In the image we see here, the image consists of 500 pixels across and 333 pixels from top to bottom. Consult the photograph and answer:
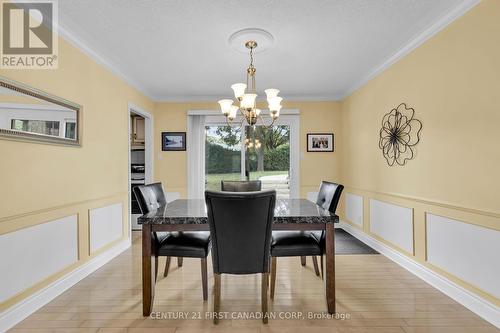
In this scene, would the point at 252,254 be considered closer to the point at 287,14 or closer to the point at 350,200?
the point at 287,14

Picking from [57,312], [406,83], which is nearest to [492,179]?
[406,83]

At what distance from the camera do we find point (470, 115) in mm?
1988

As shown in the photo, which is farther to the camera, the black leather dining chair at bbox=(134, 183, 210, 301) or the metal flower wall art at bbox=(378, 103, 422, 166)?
the metal flower wall art at bbox=(378, 103, 422, 166)

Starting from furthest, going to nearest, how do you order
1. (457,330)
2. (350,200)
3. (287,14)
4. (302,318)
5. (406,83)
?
(350,200) < (406,83) < (287,14) < (302,318) < (457,330)

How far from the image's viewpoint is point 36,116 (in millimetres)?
2059

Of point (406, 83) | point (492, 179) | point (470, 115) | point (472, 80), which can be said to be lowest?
point (492, 179)

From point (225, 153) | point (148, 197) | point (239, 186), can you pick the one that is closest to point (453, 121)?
point (239, 186)

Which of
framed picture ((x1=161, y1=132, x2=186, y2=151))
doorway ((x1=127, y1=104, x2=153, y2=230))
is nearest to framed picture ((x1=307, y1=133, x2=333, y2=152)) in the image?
framed picture ((x1=161, y1=132, x2=186, y2=151))

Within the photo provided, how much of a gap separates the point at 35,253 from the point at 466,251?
3314mm

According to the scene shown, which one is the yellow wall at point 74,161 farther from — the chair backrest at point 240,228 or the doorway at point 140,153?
the chair backrest at point 240,228

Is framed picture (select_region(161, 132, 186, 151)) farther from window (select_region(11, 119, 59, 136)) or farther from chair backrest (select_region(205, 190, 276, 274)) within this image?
chair backrest (select_region(205, 190, 276, 274))

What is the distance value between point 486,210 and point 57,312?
3.23 metres

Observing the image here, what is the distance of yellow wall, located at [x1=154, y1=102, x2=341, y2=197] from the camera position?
4598 millimetres

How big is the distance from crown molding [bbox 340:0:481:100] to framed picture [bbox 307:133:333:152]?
1.18 m
